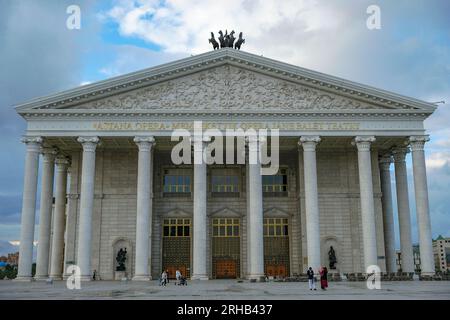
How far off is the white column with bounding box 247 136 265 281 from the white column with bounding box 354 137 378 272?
28.7ft

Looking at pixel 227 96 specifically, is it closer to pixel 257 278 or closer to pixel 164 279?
pixel 257 278

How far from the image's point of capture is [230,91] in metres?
46.2

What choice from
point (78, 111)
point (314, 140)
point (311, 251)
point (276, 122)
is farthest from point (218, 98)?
point (311, 251)

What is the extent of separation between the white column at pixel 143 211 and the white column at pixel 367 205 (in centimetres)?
1813

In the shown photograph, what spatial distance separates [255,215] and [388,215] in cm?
1617

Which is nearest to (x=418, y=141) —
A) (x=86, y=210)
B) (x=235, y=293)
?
(x=235, y=293)

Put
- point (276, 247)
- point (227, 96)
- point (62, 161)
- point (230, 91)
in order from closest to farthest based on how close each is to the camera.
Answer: point (227, 96), point (230, 91), point (276, 247), point (62, 161)

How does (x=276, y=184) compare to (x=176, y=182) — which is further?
(x=276, y=184)

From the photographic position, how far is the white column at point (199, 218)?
4366cm

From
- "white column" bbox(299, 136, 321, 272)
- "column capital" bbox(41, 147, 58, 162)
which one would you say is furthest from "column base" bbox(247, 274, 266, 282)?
"column capital" bbox(41, 147, 58, 162)

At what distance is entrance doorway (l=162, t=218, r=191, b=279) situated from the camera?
51.4 metres

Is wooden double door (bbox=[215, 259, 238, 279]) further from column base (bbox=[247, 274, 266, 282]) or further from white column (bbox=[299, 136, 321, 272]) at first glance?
white column (bbox=[299, 136, 321, 272])

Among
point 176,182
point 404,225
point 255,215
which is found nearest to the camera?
point 255,215

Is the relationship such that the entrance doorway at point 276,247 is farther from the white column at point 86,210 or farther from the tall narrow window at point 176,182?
the white column at point 86,210
